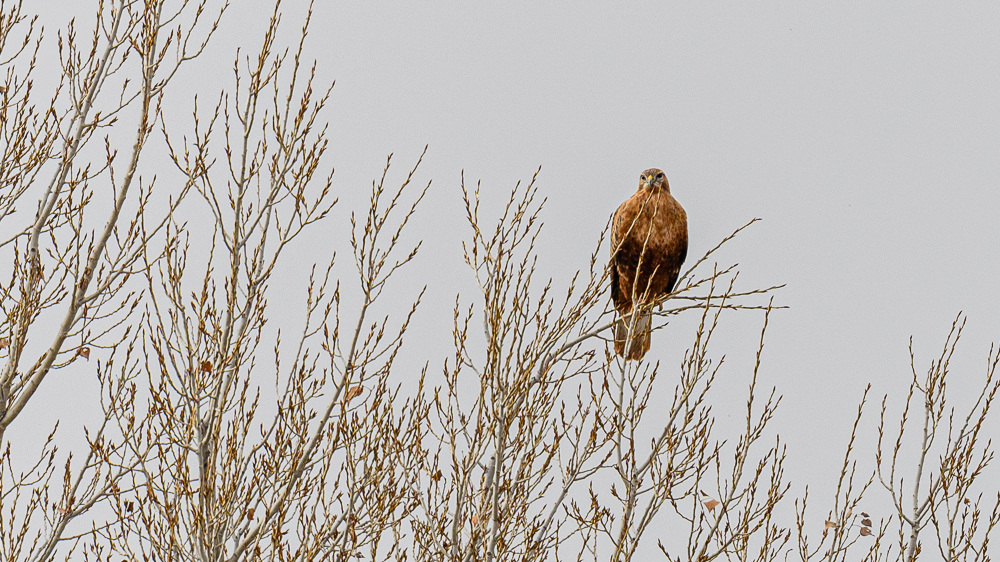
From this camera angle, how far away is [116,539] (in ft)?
16.3

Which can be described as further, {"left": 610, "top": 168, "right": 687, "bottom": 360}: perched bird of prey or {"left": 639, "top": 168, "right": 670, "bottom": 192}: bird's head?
{"left": 639, "top": 168, "right": 670, "bottom": 192}: bird's head

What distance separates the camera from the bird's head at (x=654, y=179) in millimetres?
8563

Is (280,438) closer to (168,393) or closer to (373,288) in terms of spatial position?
(168,393)

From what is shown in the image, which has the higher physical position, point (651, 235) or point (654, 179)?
point (654, 179)

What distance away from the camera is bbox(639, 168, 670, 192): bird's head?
856cm

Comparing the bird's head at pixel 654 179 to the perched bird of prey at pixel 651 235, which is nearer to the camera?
the perched bird of prey at pixel 651 235

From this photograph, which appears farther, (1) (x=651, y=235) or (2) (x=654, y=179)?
(2) (x=654, y=179)

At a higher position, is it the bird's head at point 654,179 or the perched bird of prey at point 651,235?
the bird's head at point 654,179

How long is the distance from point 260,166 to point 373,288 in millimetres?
850

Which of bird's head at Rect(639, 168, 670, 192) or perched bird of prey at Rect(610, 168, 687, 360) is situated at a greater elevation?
bird's head at Rect(639, 168, 670, 192)

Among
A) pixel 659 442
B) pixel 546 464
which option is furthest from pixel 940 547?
pixel 546 464

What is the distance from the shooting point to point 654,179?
8.59 meters

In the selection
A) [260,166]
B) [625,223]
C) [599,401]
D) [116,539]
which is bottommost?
[116,539]

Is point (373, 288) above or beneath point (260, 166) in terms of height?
beneath
